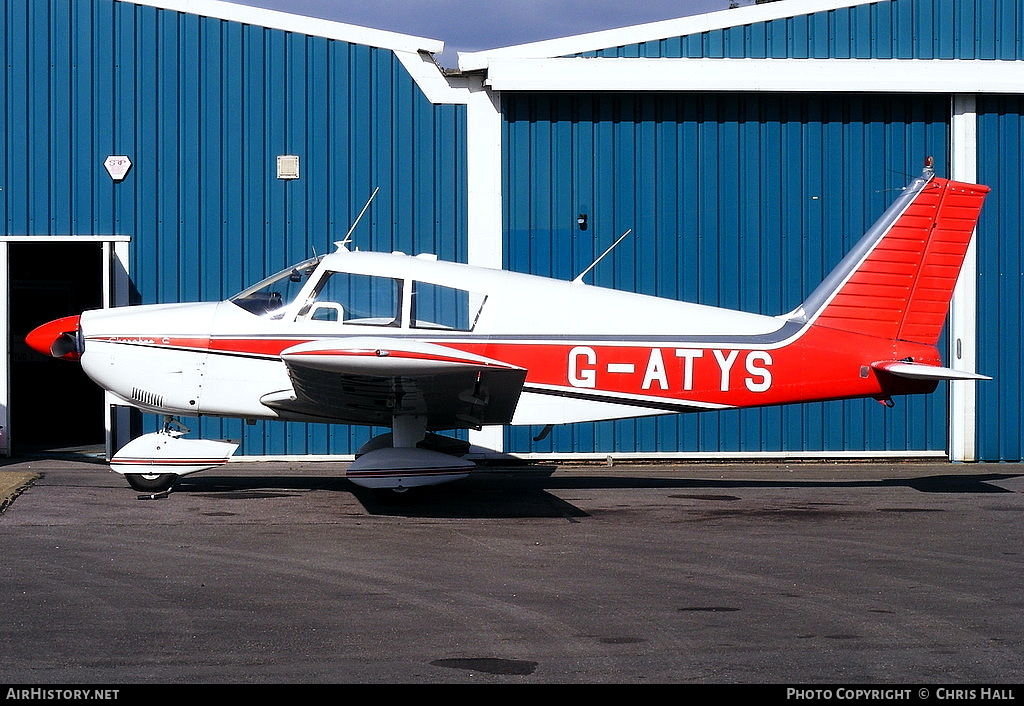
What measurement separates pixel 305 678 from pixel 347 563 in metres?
2.45

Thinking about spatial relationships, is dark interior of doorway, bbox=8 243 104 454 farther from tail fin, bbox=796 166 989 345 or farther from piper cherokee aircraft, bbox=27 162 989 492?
tail fin, bbox=796 166 989 345

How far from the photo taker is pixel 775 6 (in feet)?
40.7

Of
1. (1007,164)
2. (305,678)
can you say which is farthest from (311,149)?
(305,678)

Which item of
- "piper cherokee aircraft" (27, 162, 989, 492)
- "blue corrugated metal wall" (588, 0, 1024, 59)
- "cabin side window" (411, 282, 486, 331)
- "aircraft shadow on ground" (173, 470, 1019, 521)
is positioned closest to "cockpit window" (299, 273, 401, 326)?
"piper cherokee aircraft" (27, 162, 989, 492)

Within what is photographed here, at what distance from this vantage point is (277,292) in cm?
918

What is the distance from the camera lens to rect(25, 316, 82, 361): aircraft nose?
9250 millimetres

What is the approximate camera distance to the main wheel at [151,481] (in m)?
9.38

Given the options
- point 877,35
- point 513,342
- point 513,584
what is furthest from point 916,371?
point 877,35

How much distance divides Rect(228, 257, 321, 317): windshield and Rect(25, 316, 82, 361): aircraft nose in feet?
4.71

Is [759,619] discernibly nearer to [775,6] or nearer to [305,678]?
[305,678]

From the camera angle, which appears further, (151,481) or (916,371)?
(151,481)

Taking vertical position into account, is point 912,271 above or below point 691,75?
below

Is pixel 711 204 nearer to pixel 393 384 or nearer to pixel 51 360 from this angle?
pixel 393 384

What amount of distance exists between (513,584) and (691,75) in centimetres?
796
